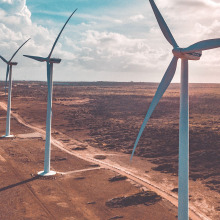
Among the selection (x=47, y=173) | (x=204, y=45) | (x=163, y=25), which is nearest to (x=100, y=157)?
(x=47, y=173)

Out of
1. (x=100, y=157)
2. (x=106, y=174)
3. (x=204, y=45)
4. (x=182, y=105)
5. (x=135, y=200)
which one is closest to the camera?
(x=204, y=45)

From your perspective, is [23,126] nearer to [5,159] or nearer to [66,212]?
[5,159]

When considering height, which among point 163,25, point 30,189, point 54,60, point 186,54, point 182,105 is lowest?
point 30,189

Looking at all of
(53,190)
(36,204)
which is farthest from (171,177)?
(36,204)

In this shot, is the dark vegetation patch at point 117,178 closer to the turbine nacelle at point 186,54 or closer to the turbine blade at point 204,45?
the turbine nacelle at point 186,54

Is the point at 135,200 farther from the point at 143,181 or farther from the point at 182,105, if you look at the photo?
the point at 182,105

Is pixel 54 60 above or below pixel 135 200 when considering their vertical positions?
above
